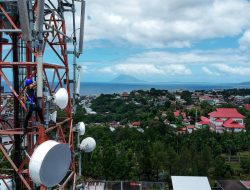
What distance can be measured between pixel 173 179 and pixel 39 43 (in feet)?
56.5

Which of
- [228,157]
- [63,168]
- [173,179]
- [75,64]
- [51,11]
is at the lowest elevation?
[228,157]

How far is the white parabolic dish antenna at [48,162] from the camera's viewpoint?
518cm

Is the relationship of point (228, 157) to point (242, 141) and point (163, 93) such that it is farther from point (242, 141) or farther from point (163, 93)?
point (163, 93)

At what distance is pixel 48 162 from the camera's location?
5422 mm

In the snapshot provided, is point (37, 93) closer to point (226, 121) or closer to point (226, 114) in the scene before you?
point (226, 121)

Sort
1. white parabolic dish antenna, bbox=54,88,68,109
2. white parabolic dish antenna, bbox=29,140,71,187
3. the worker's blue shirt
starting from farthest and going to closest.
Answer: white parabolic dish antenna, bbox=54,88,68,109 < the worker's blue shirt < white parabolic dish antenna, bbox=29,140,71,187

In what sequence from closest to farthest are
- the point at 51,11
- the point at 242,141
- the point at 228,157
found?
the point at 51,11, the point at 228,157, the point at 242,141

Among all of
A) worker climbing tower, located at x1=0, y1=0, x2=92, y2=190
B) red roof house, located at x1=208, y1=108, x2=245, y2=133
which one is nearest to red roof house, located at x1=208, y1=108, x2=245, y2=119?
red roof house, located at x1=208, y1=108, x2=245, y2=133

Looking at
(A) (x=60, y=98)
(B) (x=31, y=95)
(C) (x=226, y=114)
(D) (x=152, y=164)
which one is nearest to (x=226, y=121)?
(C) (x=226, y=114)

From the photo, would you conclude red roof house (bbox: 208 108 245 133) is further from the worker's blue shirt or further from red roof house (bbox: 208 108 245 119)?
the worker's blue shirt

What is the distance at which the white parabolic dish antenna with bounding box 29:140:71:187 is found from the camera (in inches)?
204

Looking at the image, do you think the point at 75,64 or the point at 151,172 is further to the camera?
the point at 151,172

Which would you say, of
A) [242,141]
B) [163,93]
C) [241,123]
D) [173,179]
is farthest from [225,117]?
[163,93]

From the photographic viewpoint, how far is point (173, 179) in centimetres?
2159
